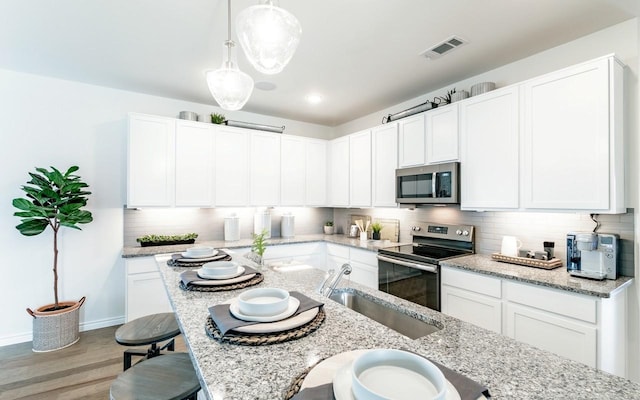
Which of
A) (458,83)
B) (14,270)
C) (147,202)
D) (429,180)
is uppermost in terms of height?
(458,83)

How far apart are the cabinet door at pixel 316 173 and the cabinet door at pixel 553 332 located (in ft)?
9.48

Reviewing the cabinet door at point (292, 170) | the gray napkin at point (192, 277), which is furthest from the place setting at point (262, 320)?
Answer: the cabinet door at point (292, 170)

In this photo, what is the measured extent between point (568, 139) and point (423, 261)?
58.0 inches

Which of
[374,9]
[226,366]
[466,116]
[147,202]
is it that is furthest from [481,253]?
[147,202]

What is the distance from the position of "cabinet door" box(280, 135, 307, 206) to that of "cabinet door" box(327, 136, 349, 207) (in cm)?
46

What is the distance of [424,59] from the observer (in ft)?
9.04

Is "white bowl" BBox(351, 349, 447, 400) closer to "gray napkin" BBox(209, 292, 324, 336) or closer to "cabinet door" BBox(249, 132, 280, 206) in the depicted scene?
"gray napkin" BBox(209, 292, 324, 336)

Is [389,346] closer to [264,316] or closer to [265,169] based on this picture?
[264,316]

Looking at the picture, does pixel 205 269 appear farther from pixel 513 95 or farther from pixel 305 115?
pixel 305 115

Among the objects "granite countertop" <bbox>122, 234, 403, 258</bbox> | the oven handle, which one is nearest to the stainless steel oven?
the oven handle

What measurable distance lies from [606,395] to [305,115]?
431cm

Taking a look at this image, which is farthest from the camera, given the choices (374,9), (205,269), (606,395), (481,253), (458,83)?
(458,83)

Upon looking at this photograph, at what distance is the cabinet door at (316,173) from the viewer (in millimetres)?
4477

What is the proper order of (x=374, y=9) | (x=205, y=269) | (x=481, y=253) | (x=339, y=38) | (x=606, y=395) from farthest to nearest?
(x=481, y=253), (x=339, y=38), (x=374, y=9), (x=205, y=269), (x=606, y=395)
